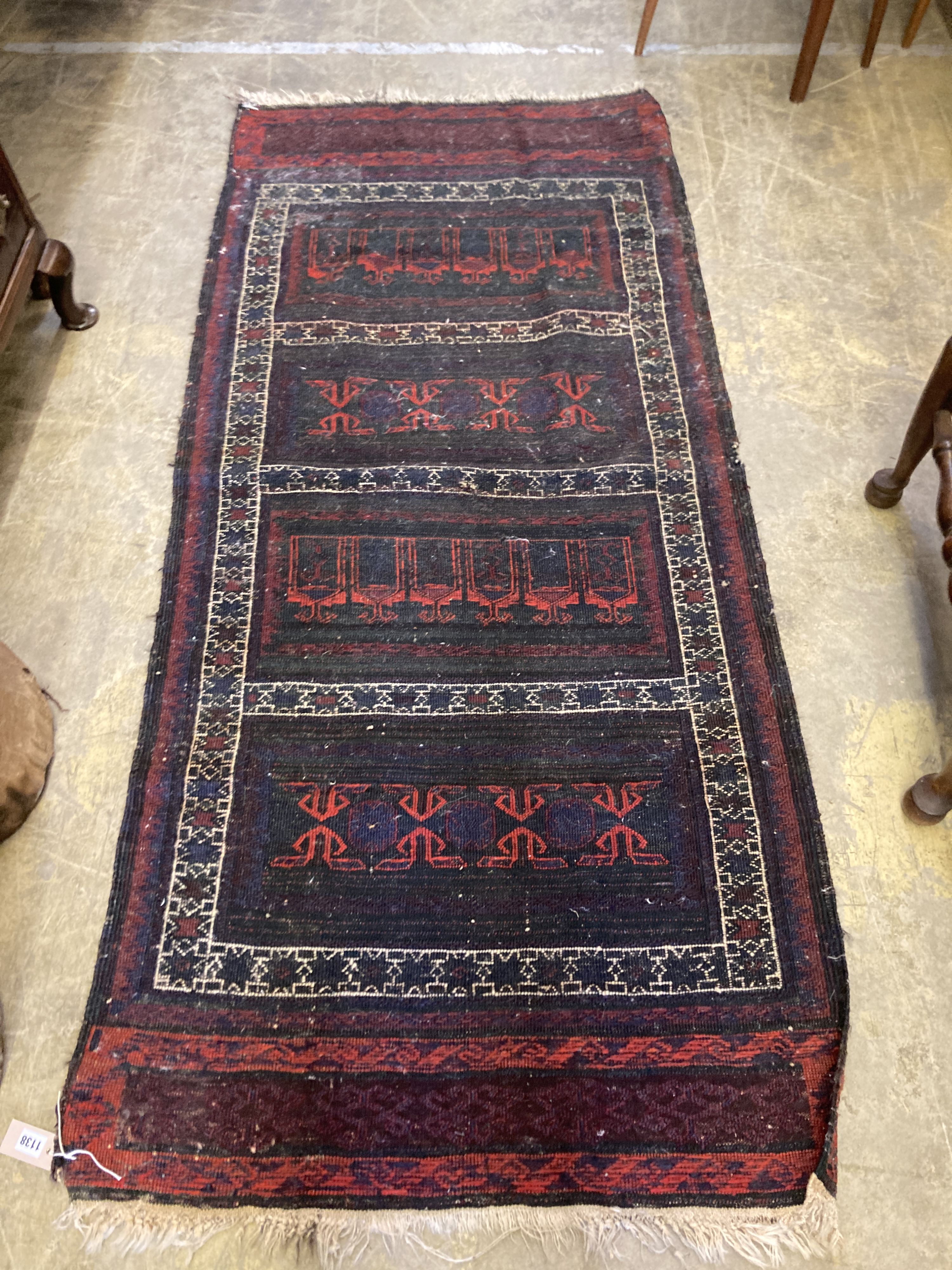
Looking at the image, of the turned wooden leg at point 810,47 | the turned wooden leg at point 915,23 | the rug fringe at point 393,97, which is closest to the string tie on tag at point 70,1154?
the rug fringe at point 393,97

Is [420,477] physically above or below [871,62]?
below

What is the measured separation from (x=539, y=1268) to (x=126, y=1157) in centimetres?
64

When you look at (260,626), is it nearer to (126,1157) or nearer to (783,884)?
(126,1157)

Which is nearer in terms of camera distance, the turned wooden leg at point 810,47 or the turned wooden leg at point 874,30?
the turned wooden leg at point 810,47

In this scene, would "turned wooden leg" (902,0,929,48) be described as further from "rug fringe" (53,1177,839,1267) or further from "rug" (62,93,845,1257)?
"rug fringe" (53,1177,839,1267)

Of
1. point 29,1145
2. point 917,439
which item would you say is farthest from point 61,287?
point 917,439

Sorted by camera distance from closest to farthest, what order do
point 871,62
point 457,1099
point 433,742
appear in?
1. point 457,1099
2. point 433,742
3. point 871,62

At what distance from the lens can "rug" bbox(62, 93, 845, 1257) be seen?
1.48 metres

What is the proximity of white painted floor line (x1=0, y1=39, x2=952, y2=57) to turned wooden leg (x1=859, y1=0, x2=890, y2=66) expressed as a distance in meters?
0.08

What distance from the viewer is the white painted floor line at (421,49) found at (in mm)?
2990

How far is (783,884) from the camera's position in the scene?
1.68 m

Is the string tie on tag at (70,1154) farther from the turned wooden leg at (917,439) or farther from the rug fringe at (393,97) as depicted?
the rug fringe at (393,97)

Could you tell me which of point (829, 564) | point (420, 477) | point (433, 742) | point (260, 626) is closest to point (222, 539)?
point (260, 626)

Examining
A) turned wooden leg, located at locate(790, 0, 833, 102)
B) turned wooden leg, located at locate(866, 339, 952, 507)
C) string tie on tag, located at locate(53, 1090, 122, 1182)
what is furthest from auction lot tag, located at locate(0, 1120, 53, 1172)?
turned wooden leg, located at locate(790, 0, 833, 102)
